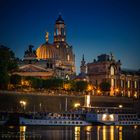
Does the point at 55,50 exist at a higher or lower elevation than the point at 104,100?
higher

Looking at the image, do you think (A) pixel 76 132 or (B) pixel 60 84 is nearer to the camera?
(A) pixel 76 132

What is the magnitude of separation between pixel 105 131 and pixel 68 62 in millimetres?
89358

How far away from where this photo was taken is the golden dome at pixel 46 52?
484ft

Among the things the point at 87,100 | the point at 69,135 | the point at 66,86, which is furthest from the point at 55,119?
the point at 66,86

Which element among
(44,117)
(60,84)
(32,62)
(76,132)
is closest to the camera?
(76,132)

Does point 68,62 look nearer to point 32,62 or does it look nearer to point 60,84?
point 32,62

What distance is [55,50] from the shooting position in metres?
150

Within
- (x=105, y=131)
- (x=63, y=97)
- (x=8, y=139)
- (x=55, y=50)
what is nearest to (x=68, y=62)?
(x=55, y=50)

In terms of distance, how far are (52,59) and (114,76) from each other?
21.3 m

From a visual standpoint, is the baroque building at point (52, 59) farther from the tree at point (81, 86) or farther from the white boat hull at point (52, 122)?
the white boat hull at point (52, 122)

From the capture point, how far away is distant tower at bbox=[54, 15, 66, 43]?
521ft

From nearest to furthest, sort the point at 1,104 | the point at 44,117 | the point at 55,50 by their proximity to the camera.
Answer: the point at 44,117, the point at 1,104, the point at 55,50

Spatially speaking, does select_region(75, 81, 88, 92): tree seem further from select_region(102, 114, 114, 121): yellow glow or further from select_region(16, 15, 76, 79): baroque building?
select_region(102, 114, 114, 121): yellow glow

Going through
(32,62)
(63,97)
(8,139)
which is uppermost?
(32,62)
